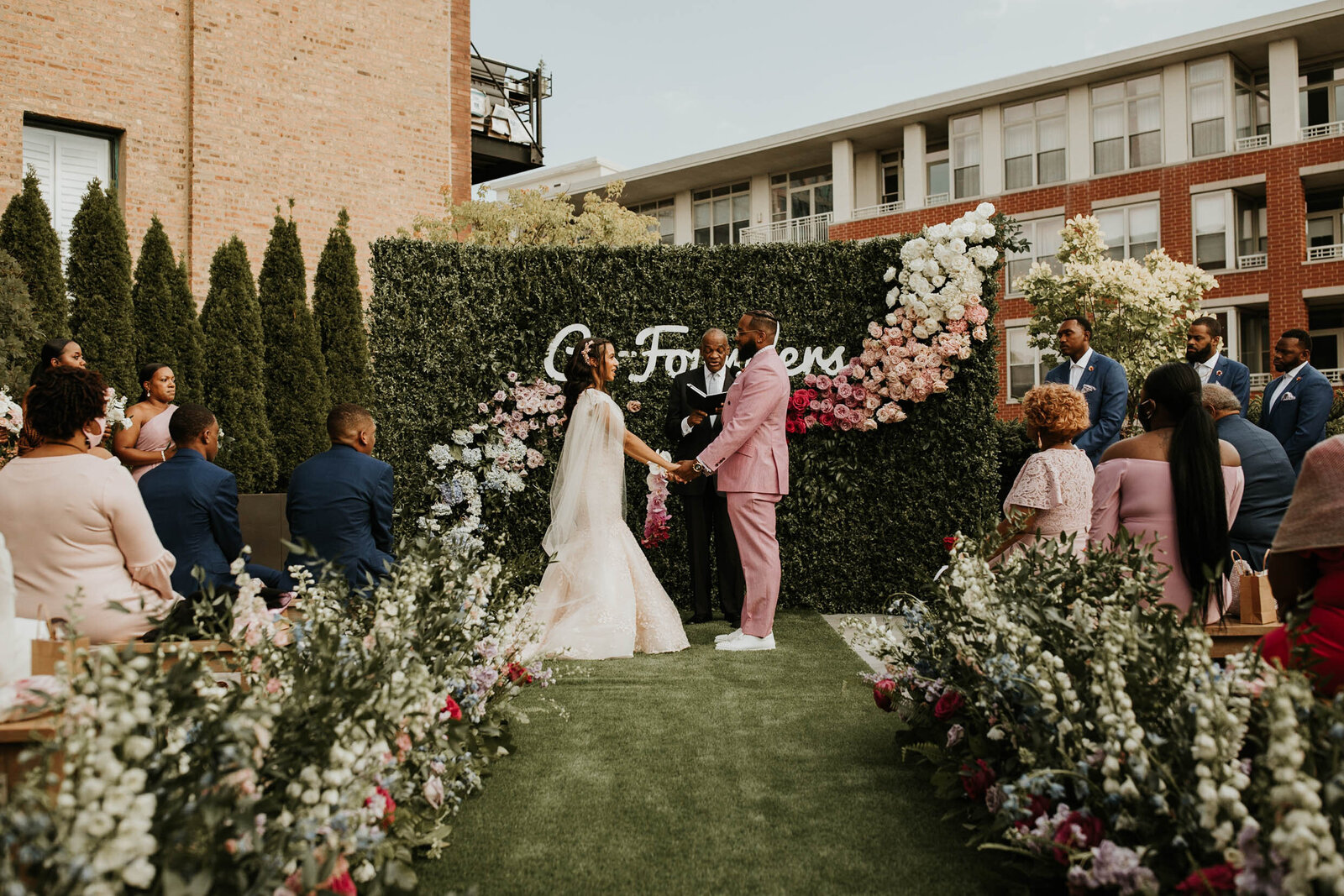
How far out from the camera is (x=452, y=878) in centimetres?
311

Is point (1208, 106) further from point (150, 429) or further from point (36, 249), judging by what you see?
point (150, 429)

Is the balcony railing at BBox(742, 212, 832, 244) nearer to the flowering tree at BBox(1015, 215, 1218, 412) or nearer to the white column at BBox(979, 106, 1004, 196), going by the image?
the white column at BBox(979, 106, 1004, 196)

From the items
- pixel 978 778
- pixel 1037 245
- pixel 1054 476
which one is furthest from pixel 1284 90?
pixel 978 778

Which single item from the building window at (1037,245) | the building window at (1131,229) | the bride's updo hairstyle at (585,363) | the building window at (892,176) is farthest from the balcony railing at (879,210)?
the bride's updo hairstyle at (585,363)

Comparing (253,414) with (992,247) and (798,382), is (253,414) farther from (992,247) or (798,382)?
(992,247)

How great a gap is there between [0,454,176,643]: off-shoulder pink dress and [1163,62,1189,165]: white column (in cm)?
3099

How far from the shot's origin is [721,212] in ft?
124

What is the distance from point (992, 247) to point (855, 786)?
237 inches

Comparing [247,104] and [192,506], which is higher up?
[247,104]

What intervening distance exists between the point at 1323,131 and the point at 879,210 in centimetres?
1222

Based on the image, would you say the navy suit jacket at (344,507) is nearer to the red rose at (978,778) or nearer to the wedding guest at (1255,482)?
the red rose at (978,778)

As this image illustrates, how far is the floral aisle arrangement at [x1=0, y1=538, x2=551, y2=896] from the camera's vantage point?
5.68 ft

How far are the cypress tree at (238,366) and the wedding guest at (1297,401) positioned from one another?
9.90 metres

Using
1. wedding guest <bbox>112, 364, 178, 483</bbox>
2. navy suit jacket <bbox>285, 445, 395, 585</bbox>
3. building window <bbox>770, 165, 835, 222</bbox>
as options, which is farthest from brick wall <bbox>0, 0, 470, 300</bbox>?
building window <bbox>770, 165, 835, 222</bbox>
